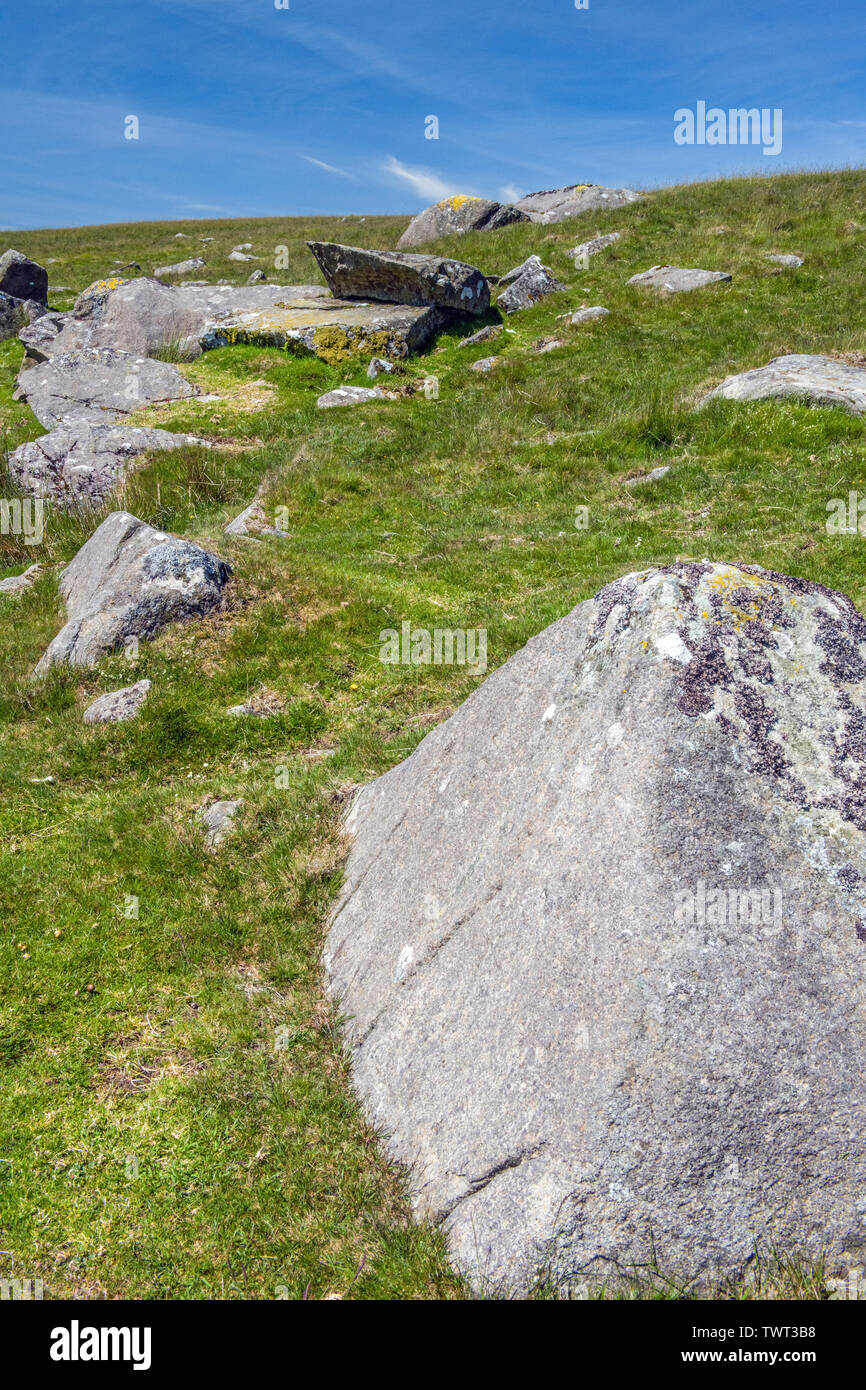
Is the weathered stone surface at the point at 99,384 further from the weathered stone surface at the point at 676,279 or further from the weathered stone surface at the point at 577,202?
the weathered stone surface at the point at 577,202

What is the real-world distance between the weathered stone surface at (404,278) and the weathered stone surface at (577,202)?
51.8 ft

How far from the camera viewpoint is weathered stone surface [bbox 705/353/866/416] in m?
16.2

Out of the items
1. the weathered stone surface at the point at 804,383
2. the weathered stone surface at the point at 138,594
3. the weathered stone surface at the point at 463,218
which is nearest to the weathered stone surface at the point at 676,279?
the weathered stone surface at the point at 804,383

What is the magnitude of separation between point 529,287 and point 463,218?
14.1m

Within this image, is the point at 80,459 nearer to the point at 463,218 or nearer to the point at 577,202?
the point at 463,218

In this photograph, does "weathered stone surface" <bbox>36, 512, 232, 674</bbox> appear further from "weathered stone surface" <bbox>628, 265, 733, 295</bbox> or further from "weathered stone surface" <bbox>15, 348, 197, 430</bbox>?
"weathered stone surface" <bbox>628, 265, 733, 295</bbox>

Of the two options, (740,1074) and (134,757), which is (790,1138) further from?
(134,757)

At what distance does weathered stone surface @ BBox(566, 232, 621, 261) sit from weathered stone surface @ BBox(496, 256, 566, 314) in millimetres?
2997

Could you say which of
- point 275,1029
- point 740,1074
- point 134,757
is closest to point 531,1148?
point 740,1074

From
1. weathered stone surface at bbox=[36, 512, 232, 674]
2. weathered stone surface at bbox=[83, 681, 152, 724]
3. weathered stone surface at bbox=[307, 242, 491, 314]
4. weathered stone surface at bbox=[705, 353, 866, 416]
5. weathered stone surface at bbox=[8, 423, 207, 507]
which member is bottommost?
weathered stone surface at bbox=[83, 681, 152, 724]

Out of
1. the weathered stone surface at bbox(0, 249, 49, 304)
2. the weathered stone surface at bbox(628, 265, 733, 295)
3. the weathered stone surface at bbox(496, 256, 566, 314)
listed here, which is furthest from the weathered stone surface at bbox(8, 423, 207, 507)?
the weathered stone surface at bbox(0, 249, 49, 304)

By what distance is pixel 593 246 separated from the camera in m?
30.6

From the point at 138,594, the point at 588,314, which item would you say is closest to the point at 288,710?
the point at 138,594

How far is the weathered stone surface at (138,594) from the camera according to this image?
11125 mm
